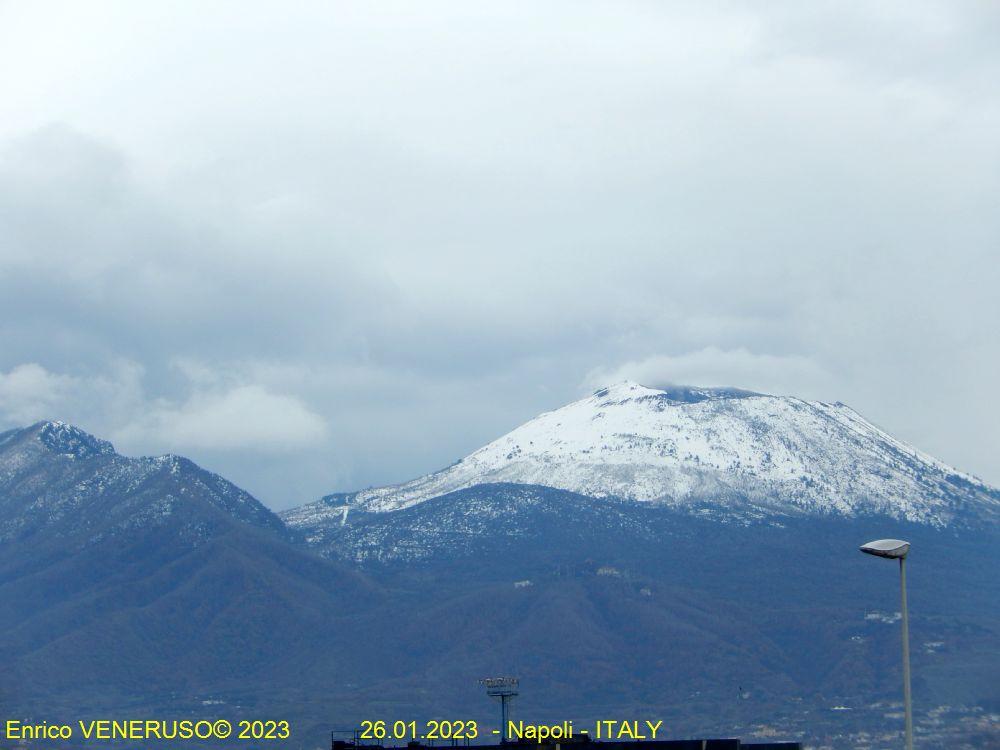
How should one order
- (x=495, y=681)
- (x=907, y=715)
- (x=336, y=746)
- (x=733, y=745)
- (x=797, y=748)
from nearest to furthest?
(x=907, y=715) → (x=733, y=745) → (x=797, y=748) → (x=336, y=746) → (x=495, y=681)

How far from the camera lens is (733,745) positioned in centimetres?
11394

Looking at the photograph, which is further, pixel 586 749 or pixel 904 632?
pixel 586 749

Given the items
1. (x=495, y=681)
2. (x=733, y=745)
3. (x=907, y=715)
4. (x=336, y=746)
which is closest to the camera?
(x=907, y=715)

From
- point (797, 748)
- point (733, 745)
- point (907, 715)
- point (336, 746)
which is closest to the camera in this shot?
point (907, 715)

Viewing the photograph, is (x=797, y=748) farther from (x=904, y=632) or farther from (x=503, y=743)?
(x=904, y=632)

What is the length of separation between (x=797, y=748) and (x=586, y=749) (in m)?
15.9

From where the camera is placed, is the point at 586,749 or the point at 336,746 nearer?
the point at 586,749

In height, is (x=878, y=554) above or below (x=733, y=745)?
above

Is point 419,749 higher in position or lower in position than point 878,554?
lower

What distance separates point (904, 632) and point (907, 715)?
3.66 metres

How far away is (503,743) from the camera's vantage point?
403ft

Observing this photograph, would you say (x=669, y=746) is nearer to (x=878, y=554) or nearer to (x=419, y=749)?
(x=419, y=749)

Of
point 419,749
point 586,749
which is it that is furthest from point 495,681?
point 586,749

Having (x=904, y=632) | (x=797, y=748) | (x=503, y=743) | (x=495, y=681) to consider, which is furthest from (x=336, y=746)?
(x=904, y=632)
